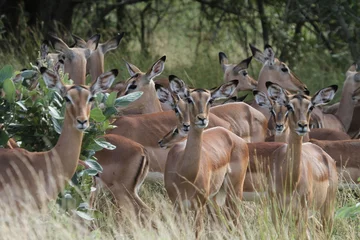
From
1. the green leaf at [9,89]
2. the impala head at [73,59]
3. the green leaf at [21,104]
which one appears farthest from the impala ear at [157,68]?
the green leaf at [9,89]

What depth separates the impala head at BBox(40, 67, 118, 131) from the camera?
538 centimetres

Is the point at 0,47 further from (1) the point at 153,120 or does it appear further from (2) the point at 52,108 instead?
(2) the point at 52,108

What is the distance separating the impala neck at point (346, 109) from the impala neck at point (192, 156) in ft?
14.0

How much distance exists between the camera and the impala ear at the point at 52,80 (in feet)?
18.7

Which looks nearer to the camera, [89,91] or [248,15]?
[89,91]

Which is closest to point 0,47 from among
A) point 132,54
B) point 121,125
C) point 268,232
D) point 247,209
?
point 132,54

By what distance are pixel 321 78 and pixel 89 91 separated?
6727 mm

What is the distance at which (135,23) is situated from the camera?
15094 mm

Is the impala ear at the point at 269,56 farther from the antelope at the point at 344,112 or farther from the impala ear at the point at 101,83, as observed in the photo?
the impala ear at the point at 101,83

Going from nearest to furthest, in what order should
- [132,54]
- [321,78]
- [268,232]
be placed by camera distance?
[268,232] → [321,78] → [132,54]

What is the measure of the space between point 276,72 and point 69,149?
17.3ft

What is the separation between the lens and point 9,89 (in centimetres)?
559

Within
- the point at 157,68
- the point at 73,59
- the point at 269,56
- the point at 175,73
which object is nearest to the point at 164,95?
the point at 157,68

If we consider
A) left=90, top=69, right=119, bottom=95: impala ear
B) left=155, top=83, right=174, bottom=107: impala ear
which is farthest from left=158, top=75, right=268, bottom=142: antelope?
left=90, top=69, right=119, bottom=95: impala ear
